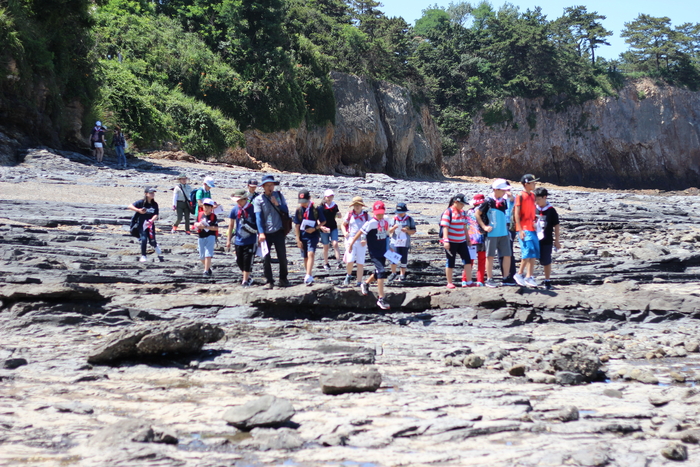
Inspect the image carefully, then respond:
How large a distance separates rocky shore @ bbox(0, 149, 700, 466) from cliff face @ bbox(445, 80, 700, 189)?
4406 centimetres

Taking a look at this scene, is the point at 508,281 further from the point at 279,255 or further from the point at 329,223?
the point at 279,255

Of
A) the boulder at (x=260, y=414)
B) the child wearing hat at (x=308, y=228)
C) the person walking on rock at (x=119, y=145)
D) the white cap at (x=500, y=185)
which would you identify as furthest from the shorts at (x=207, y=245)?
the person walking on rock at (x=119, y=145)

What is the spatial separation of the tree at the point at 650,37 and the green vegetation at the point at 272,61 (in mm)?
144

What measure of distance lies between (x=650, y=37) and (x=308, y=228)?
64829mm

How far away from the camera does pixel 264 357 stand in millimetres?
6441

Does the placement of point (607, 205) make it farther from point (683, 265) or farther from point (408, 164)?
point (408, 164)

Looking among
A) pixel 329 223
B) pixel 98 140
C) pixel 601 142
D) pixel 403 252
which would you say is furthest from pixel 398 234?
pixel 601 142

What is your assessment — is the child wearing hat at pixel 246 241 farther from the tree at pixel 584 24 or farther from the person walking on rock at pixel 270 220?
the tree at pixel 584 24

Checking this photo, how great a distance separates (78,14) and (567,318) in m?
24.2

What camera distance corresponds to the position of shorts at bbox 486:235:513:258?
9828 mm

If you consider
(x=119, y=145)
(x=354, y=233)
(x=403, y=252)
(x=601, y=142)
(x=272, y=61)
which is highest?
(x=272, y=61)

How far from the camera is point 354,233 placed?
1037 centimetres

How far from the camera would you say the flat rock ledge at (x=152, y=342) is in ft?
19.6

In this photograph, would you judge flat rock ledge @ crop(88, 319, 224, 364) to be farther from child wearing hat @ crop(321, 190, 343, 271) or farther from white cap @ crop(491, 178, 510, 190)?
white cap @ crop(491, 178, 510, 190)
